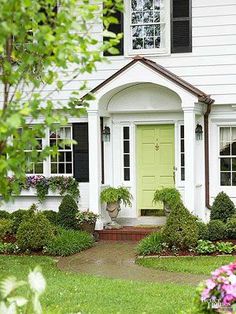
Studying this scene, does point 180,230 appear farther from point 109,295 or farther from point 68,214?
point 109,295

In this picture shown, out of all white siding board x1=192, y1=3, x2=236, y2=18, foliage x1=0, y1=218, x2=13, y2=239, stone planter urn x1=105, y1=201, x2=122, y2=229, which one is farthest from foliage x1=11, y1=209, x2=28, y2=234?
white siding board x1=192, y1=3, x2=236, y2=18

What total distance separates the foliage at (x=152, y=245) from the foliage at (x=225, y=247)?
1117mm

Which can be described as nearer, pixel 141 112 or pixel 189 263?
pixel 189 263

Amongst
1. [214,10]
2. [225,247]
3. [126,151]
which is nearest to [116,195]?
[126,151]

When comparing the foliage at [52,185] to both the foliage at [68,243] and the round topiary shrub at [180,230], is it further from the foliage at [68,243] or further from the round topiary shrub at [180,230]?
the round topiary shrub at [180,230]

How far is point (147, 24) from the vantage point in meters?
15.3

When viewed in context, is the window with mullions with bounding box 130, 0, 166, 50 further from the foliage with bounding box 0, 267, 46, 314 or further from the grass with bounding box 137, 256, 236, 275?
the foliage with bounding box 0, 267, 46, 314

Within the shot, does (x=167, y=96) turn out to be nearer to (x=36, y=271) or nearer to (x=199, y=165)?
(x=199, y=165)

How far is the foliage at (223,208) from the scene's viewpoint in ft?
46.2

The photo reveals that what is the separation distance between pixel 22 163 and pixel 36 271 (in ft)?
2.41

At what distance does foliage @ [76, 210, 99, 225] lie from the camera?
575 inches

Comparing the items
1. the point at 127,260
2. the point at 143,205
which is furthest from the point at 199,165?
the point at 127,260

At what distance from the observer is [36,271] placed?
4.27m

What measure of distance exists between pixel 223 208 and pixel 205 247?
5.76ft
